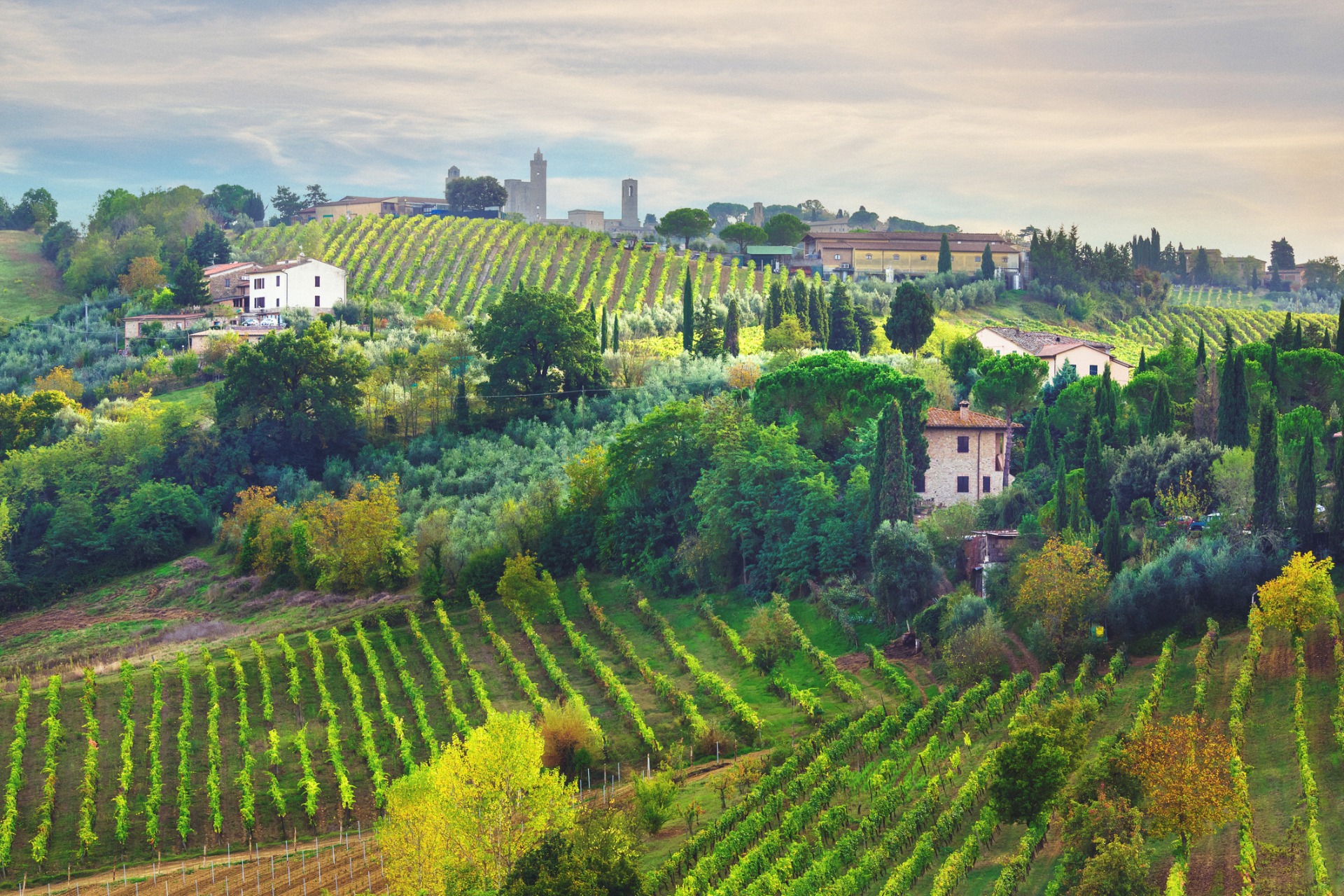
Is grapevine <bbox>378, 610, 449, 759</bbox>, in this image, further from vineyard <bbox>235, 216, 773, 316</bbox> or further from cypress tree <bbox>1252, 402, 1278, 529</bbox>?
vineyard <bbox>235, 216, 773, 316</bbox>

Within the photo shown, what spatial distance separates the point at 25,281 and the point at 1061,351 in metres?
99.9

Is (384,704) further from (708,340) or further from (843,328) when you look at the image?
(843,328)

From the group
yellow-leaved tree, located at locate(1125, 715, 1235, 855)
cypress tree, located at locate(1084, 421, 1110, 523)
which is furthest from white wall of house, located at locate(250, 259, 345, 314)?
yellow-leaved tree, located at locate(1125, 715, 1235, 855)

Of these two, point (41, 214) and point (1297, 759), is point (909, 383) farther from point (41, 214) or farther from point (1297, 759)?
point (41, 214)

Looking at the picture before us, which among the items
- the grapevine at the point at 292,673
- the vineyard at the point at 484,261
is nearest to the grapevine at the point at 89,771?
the grapevine at the point at 292,673

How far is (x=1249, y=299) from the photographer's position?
494 feet

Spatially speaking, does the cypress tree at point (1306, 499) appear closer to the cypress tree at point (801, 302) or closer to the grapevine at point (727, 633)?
the grapevine at point (727, 633)

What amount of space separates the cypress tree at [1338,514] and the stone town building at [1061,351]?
2824 cm

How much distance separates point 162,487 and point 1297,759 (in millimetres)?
61146

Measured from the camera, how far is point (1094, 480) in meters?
58.8

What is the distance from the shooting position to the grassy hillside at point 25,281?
127000 mm

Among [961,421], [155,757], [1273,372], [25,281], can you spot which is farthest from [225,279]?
[1273,372]

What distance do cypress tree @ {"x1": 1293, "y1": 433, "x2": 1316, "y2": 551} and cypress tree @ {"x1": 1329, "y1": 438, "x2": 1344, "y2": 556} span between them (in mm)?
641

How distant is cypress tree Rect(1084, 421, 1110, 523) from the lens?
58531 mm
